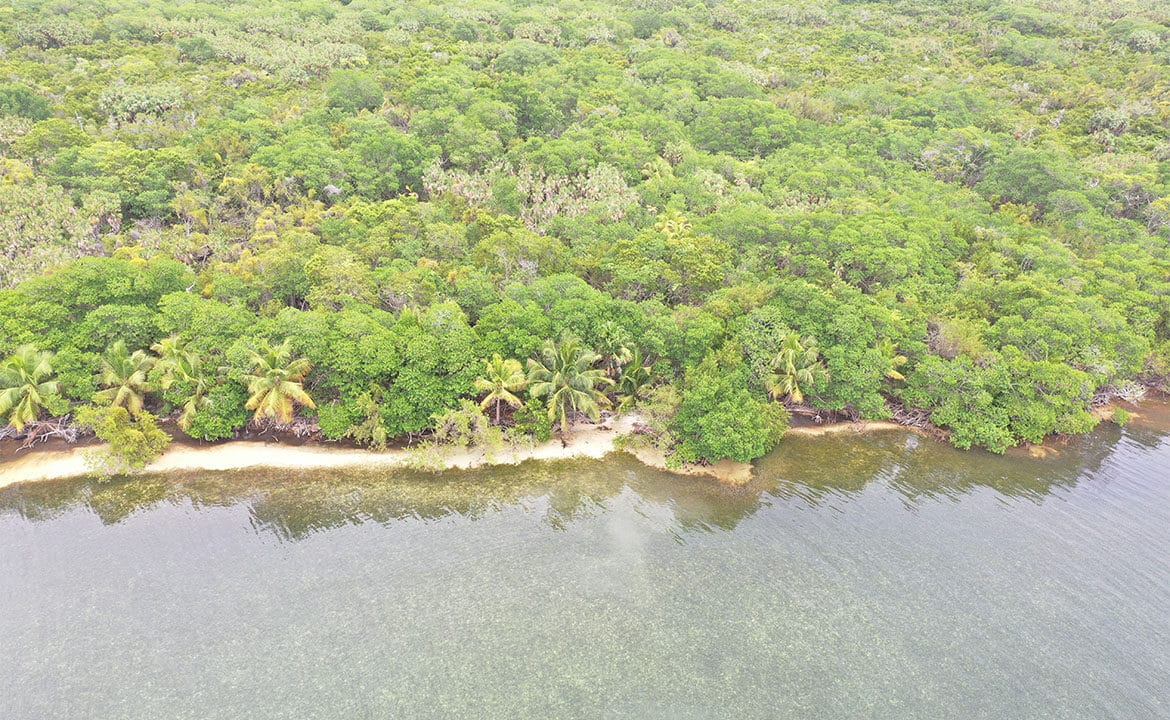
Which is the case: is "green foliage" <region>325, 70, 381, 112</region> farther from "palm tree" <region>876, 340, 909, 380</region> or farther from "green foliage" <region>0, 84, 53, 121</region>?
"palm tree" <region>876, 340, 909, 380</region>

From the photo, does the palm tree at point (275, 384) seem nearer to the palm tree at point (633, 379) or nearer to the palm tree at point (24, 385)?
the palm tree at point (24, 385)

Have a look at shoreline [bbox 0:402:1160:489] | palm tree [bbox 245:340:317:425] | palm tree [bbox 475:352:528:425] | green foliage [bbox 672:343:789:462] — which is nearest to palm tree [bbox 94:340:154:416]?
shoreline [bbox 0:402:1160:489]

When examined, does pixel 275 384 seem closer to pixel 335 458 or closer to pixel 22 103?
pixel 335 458

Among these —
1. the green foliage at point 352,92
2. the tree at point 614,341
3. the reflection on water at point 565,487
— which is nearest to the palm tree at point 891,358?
the reflection on water at point 565,487

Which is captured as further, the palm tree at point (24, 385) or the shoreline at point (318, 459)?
the shoreline at point (318, 459)

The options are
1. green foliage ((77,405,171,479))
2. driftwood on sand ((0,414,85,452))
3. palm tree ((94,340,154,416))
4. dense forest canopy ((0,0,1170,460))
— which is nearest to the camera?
green foliage ((77,405,171,479))
